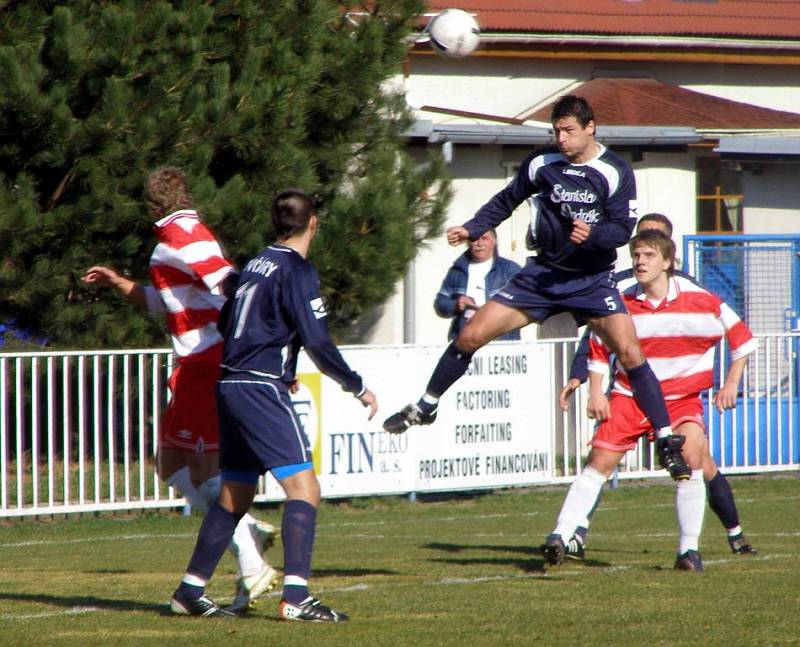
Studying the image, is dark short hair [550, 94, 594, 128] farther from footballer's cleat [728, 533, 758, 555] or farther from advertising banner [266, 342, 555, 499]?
advertising banner [266, 342, 555, 499]

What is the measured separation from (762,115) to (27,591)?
53.4 ft

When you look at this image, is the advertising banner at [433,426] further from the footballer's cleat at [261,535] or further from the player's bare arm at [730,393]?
the footballer's cleat at [261,535]

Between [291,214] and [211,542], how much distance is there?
5.27 feet

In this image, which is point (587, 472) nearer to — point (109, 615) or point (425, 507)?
point (109, 615)

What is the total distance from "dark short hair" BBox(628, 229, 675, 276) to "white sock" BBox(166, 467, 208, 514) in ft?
10.1

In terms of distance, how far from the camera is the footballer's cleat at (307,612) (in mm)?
6988

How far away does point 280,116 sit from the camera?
14.6 meters

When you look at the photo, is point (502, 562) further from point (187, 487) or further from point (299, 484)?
point (299, 484)

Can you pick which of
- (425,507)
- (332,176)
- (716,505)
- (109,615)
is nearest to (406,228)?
(332,176)

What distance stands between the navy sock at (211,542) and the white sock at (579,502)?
262 cm

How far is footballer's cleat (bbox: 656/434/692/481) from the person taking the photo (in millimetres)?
8492

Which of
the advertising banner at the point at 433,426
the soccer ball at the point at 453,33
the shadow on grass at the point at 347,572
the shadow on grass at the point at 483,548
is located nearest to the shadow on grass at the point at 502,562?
the shadow on grass at the point at 483,548

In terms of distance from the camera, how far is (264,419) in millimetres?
6992

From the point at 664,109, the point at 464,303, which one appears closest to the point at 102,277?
the point at 464,303
